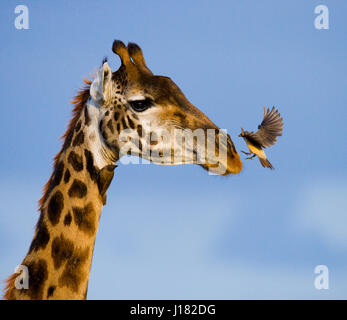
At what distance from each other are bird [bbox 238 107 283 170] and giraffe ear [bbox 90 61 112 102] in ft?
6.29

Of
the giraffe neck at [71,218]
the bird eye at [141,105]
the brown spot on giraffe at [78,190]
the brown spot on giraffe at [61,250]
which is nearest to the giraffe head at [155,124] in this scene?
the bird eye at [141,105]

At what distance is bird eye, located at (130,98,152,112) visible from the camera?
8.30m

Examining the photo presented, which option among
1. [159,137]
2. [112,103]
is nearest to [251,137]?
[159,137]

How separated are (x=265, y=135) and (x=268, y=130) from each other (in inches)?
4.7

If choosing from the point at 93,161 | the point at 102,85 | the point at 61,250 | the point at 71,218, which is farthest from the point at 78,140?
the point at 61,250

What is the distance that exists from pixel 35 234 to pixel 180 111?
8.47ft

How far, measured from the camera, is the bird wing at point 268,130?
330 inches

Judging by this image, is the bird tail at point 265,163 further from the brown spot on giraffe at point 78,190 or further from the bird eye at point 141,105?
the brown spot on giraffe at point 78,190

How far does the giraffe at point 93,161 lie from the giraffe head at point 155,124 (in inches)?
0.5

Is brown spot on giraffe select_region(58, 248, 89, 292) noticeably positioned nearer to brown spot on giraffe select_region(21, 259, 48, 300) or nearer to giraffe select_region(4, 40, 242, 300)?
giraffe select_region(4, 40, 242, 300)
